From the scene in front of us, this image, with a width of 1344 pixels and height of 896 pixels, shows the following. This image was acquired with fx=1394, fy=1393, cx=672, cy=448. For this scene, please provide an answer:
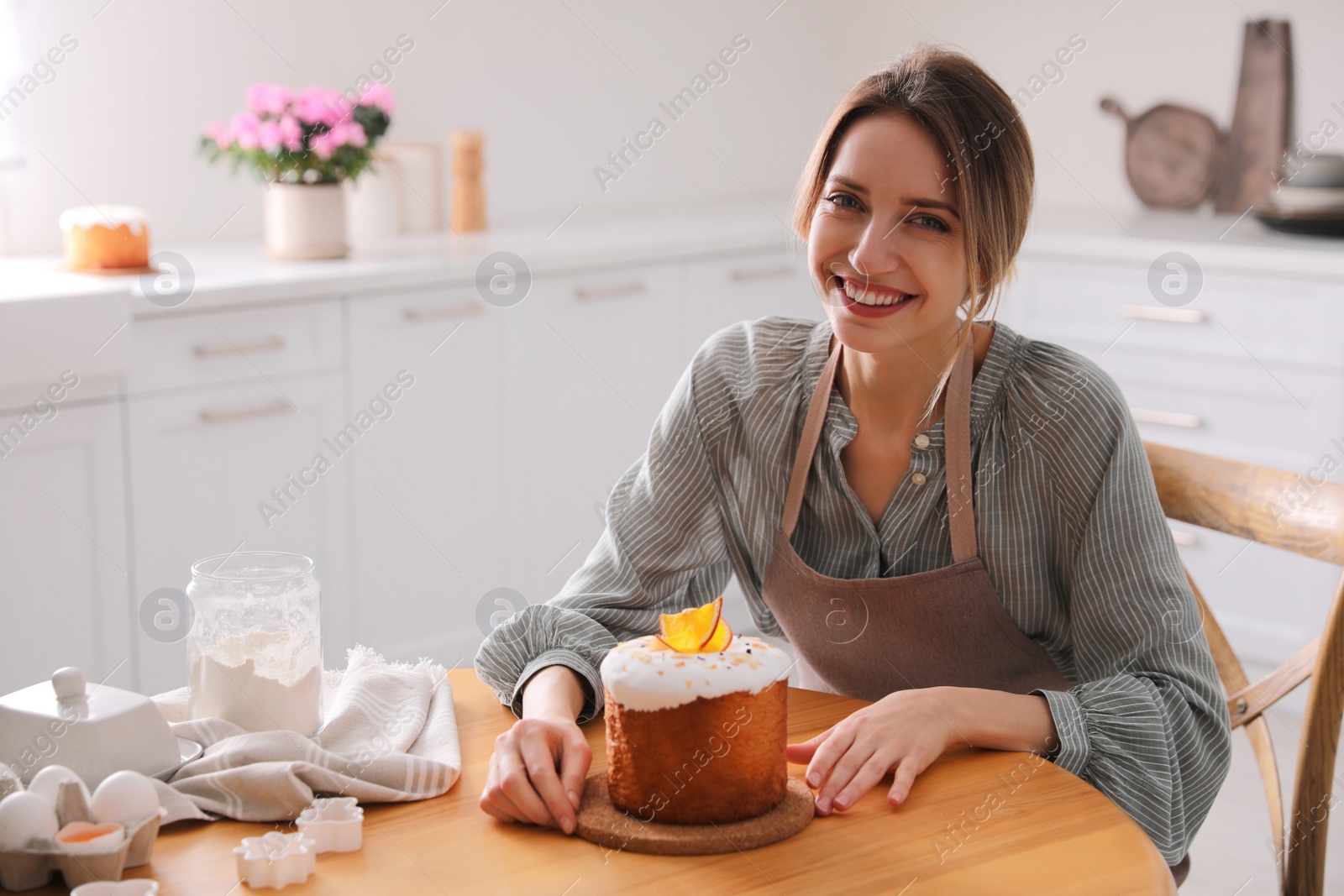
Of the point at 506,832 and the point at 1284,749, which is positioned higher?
the point at 506,832

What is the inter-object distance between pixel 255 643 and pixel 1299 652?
1028mm

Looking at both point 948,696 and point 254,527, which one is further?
point 254,527

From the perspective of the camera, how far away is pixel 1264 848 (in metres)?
2.45

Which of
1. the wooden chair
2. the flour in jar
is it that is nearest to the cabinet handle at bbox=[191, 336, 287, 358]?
the flour in jar

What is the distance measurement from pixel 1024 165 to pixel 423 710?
0.76m

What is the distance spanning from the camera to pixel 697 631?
3.26 feet

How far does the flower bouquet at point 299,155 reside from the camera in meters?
2.66

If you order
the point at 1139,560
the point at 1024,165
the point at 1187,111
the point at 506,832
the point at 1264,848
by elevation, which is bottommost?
the point at 1264,848

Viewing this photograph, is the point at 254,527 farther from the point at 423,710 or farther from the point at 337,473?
the point at 423,710

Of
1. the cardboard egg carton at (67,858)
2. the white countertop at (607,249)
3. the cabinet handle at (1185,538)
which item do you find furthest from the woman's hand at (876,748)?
the cabinet handle at (1185,538)

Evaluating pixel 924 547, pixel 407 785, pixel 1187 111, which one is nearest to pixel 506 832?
pixel 407 785

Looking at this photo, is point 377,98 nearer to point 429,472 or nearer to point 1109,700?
point 429,472

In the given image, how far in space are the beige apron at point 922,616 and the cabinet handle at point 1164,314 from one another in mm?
1751

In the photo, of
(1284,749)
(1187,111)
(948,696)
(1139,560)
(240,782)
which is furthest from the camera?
(1187,111)
